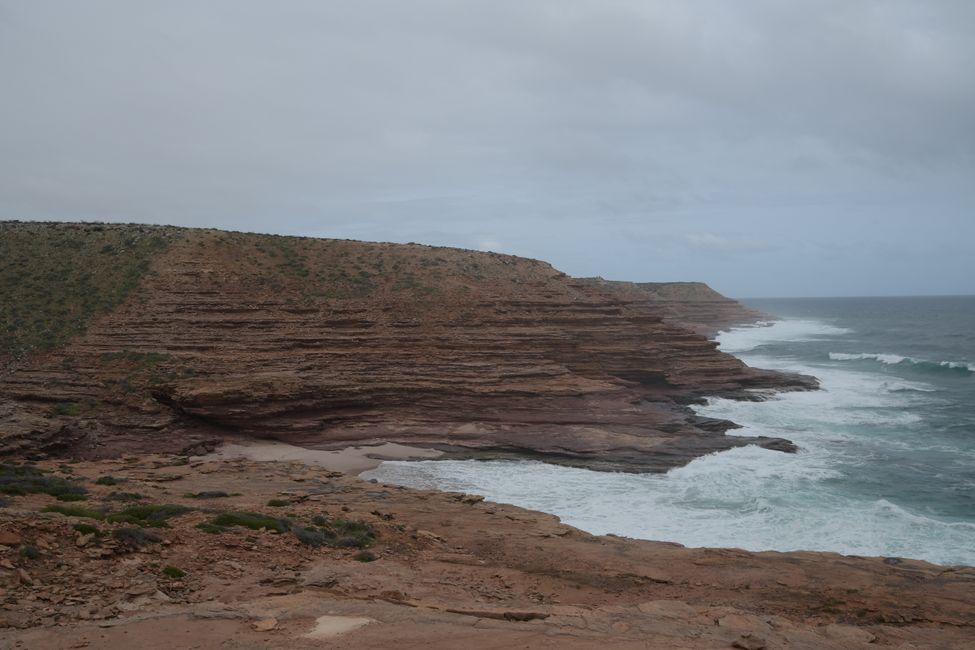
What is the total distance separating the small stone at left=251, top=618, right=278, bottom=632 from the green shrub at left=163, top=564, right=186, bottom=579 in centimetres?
237

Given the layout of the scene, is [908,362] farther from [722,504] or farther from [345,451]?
[345,451]

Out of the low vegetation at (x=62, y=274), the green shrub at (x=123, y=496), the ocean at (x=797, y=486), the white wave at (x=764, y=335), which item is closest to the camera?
the green shrub at (x=123, y=496)

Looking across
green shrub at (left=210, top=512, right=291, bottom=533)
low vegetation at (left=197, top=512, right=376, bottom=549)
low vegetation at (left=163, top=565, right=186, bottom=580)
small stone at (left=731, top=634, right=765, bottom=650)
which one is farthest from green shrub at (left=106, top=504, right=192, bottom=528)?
small stone at (left=731, top=634, right=765, bottom=650)

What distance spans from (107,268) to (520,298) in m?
21.8

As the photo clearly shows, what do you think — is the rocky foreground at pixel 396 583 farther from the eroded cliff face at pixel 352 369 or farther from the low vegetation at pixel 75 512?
the eroded cliff face at pixel 352 369

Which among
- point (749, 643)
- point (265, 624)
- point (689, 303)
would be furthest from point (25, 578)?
point (689, 303)

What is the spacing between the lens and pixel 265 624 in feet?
31.9

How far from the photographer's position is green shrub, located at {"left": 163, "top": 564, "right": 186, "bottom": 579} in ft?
37.1

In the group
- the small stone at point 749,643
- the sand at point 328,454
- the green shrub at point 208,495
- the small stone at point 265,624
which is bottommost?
the sand at point 328,454

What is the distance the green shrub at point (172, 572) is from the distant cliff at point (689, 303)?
290ft

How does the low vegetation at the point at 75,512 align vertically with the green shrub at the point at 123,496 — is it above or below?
above

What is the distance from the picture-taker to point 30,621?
29.8 ft

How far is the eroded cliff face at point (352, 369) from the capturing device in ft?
88.0

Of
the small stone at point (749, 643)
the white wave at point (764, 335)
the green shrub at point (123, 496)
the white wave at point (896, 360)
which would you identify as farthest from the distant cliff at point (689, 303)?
the small stone at point (749, 643)
